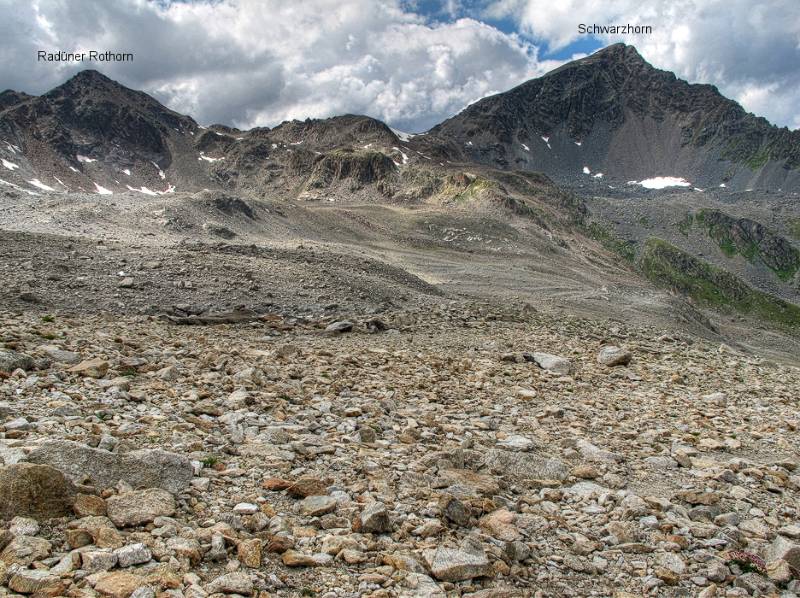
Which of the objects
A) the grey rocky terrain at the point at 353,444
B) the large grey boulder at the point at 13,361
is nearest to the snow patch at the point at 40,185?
the grey rocky terrain at the point at 353,444

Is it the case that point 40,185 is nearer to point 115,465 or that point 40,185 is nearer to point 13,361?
point 13,361

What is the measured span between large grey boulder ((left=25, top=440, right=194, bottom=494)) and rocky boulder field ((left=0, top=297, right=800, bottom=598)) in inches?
1.0

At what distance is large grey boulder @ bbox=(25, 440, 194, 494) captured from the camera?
20.8 ft

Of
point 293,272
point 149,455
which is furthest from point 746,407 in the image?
point 293,272

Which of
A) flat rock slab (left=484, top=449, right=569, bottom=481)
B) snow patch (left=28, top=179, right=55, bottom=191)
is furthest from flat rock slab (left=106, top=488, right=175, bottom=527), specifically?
snow patch (left=28, top=179, right=55, bottom=191)

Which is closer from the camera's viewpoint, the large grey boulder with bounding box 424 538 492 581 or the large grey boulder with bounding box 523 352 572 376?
the large grey boulder with bounding box 424 538 492 581

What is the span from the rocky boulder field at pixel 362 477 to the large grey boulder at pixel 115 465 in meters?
0.02

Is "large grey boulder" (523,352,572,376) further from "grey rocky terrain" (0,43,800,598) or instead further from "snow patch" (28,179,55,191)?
"snow patch" (28,179,55,191)

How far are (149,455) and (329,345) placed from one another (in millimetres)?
10126

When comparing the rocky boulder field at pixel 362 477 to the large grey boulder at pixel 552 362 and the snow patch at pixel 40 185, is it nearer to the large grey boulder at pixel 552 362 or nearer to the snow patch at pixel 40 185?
the large grey boulder at pixel 552 362

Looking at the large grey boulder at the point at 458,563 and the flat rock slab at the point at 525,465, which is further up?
the flat rock slab at the point at 525,465

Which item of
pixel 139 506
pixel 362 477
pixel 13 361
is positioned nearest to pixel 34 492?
pixel 139 506

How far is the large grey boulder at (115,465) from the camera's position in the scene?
6.33m

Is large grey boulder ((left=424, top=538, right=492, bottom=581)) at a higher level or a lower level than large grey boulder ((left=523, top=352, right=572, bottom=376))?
lower
